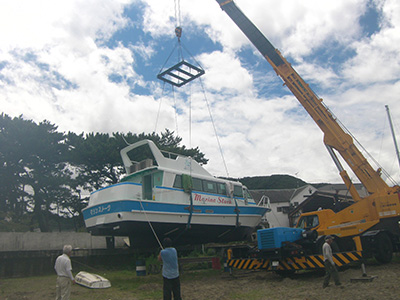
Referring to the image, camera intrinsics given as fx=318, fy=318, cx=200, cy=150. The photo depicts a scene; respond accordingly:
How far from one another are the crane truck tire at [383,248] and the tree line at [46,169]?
→ 17.3 m

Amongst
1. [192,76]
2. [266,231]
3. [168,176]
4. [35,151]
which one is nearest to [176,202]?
[168,176]

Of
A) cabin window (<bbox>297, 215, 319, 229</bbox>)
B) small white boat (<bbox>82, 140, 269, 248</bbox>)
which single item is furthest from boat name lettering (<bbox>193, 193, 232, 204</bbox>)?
cabin window (<bbox>297, 215, 319, 229</bbox>)

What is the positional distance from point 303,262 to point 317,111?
5975mm

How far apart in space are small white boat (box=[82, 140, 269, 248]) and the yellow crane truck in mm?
2423

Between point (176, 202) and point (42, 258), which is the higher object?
point (176, 202)

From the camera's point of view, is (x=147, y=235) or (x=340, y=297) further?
(x=147, y=235)

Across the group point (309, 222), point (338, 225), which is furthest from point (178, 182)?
point (338, 225)

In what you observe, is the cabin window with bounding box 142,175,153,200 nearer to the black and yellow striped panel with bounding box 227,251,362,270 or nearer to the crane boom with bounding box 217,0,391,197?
the black and yellow striped panel with bounding box 227,251,362,270

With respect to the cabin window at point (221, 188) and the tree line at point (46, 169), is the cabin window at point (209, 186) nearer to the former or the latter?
the cabin window at point (221, 188)

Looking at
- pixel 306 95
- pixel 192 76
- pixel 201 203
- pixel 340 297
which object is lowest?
pixel 340 297

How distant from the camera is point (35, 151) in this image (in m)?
23.7

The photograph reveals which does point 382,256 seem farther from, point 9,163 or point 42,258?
point 9,163

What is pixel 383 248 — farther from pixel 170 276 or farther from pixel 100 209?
pixel 100 209

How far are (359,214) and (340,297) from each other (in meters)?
5.10
